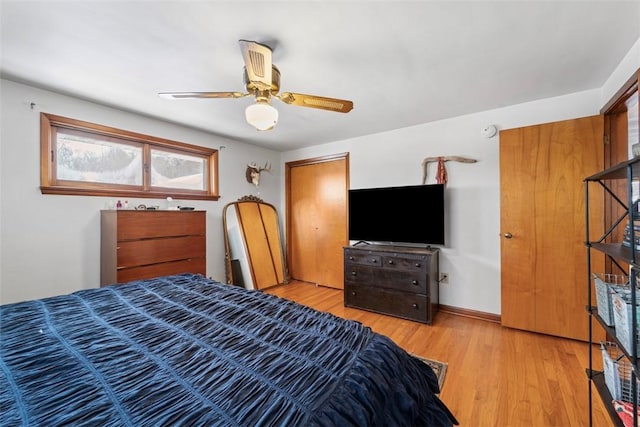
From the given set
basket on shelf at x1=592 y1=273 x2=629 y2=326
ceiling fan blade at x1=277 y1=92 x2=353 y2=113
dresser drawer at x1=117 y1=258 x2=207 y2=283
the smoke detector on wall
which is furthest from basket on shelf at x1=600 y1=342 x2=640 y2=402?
dresser drawer at x1=117 y1=258 x2=207 y2=283

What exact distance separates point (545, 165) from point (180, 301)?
326 centimetres

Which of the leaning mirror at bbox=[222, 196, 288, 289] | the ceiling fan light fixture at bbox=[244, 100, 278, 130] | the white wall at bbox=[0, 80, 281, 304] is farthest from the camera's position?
the leaning mirror at bbox=[222, 196, 288, 289]

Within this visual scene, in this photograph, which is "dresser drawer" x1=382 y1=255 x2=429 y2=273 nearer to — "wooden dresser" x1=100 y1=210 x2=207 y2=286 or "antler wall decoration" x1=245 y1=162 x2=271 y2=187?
"wooden dresser" x1=100 y1=210 x2=207 y2=286

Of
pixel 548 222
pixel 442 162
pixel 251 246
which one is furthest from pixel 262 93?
pixel 548 222

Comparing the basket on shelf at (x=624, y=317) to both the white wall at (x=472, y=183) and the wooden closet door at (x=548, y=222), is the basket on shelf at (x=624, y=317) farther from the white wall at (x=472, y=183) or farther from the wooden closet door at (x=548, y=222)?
the white wall at (x=472, y=183)

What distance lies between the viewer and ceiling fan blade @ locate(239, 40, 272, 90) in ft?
4.89

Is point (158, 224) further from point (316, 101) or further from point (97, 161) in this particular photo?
point (316, 101)

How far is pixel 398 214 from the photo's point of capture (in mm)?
3193

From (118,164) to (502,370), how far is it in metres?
4.11

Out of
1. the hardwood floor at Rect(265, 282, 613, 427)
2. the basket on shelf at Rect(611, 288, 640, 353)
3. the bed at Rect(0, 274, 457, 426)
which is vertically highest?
the basket on shelf at Rect(611, 288, 640, 353)

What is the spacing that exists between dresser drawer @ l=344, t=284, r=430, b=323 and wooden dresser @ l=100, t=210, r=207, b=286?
191 centimetres

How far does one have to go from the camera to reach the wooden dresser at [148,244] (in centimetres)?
247

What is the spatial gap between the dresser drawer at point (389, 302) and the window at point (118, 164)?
237cm

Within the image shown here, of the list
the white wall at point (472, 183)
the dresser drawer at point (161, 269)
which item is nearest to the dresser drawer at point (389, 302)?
the white wall at point (472, 183)
